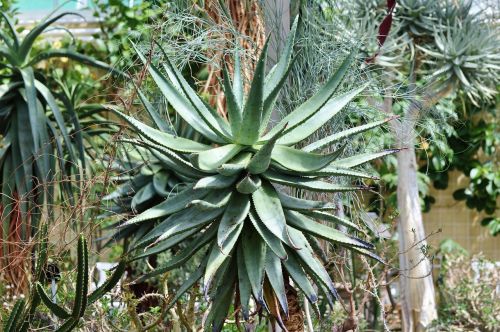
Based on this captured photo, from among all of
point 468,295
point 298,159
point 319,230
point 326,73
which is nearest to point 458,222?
point 468,295

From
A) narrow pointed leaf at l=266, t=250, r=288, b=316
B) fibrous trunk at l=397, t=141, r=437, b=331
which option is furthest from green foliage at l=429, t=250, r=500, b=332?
narrow pointed leaf at l=266, t=250, r=288, b=316

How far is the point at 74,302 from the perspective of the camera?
388cm

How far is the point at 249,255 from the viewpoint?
350cm

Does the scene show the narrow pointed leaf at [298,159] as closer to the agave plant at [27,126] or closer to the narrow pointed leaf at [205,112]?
the narrow pointed leaf at [205,112]

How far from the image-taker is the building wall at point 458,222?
35.8 feet

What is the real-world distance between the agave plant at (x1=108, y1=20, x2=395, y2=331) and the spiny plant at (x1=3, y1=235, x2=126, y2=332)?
218 millimetres

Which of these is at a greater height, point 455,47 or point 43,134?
point 455,47

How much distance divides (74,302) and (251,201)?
0.92 metres

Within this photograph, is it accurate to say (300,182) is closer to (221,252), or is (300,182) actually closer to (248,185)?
(248,185)

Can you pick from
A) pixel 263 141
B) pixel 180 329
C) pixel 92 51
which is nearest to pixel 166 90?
pixel 263 141

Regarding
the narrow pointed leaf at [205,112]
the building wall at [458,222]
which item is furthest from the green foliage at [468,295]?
the narrow pointed leaf at [205,112]

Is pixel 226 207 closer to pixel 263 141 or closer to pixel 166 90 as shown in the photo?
pixel 263 141

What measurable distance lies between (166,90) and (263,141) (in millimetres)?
459

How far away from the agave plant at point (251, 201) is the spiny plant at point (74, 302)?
22 centimetres
